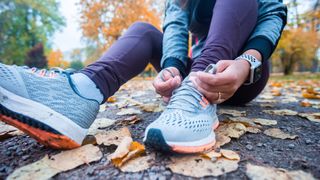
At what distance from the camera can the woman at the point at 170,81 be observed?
0.53 m

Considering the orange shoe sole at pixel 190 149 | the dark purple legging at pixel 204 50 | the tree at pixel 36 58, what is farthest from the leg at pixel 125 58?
the tree at pixel 36 58

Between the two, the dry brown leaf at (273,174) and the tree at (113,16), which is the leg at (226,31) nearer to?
the dry brown leaf at (273,174)

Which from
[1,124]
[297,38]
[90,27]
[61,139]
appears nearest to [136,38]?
[61,139]

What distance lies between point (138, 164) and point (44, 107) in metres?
0.26

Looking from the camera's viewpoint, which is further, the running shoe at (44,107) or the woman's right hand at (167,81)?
the woman's right hand at (167,81)

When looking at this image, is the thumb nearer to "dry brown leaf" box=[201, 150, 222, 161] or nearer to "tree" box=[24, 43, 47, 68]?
"dry brown leaf" box=[201, 150, 222, 161]

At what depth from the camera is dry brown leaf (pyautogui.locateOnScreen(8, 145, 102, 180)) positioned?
1.59ft

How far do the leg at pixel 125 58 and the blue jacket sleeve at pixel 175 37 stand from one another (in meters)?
0.08

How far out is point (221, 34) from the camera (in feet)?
2.37

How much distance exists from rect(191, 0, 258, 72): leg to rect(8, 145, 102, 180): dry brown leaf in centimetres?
37

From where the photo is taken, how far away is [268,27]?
0.82m

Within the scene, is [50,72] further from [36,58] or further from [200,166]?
[36,58]

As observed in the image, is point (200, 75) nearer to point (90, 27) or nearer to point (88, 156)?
point (88, 156)

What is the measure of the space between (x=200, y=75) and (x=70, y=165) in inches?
14.4
